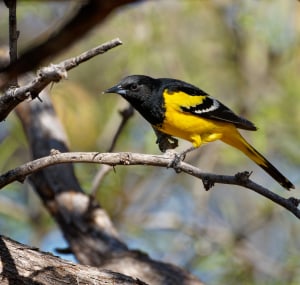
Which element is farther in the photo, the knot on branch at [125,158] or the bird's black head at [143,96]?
the bird's black head at [143,96]

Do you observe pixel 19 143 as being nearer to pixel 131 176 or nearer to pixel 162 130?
pixel 131 176

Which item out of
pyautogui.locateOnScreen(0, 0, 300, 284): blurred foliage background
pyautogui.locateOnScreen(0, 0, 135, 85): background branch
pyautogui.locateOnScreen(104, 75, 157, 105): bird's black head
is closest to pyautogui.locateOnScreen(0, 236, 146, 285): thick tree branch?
pyautogui.locateOnScreen(104, 75, 157, 105): bird's black head

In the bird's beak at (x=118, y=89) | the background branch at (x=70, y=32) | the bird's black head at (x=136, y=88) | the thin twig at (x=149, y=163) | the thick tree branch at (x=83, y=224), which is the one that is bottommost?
the background branch at (x=70, y=32)

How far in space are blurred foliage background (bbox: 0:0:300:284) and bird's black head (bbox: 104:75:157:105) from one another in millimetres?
1080

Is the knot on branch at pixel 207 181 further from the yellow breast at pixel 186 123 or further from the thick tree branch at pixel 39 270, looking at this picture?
the yellow breast at pixel 186 123

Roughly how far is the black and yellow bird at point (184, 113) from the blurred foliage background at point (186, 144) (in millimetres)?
1056

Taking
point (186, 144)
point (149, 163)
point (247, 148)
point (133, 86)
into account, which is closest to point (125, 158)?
point (149, 163)

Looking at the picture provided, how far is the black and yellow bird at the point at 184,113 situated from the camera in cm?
415

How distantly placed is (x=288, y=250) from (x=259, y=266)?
306mm

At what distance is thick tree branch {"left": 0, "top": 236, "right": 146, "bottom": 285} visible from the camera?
2.56 metres

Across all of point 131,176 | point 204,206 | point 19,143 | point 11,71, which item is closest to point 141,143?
point 131,176

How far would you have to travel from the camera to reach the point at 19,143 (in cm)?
521

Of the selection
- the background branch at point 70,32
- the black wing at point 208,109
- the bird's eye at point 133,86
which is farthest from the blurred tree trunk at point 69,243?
the background branch at point 70,32

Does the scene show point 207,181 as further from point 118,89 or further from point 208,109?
point 208,109
